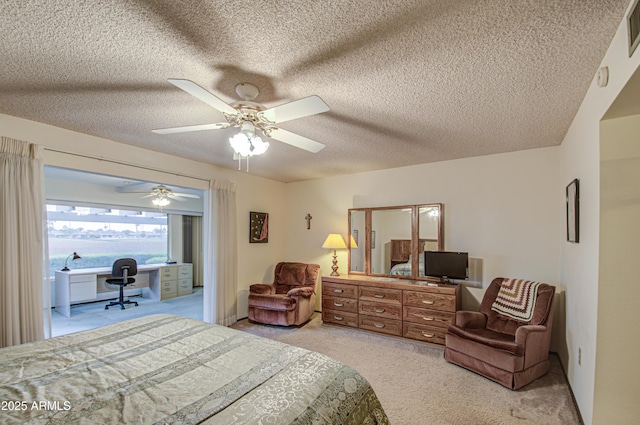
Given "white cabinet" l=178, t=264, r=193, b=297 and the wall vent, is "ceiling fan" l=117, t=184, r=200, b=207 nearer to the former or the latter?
"white cabinet" l=178, t=264, r=193, b=297

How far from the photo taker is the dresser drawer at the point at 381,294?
12.7ft

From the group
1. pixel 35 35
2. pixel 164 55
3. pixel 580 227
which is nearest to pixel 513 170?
pixel 580 227

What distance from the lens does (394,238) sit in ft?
14.5

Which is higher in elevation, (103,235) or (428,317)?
(103,235)

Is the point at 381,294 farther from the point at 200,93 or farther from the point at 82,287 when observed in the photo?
the point at 82,287

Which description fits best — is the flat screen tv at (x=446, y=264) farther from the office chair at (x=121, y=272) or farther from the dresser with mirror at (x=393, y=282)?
the office chair at (x=121, y=272)

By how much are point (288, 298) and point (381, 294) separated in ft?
4.38

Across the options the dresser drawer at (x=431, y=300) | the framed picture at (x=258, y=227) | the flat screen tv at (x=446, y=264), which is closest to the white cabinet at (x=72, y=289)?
the framed picture at (x=258, y=227)

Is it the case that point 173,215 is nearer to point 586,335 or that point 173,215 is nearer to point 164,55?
point 164,55

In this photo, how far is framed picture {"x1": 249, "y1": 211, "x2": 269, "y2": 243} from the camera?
489 cm

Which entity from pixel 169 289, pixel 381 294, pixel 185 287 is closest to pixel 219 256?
pixel 381 294

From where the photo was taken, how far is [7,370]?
61.9 inches

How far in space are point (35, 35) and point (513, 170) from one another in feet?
14.5

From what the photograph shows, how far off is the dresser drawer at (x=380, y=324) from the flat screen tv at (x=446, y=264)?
2.64 feet
